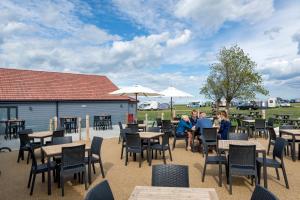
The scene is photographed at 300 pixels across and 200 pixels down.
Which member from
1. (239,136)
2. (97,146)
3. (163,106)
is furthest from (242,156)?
(163,106)

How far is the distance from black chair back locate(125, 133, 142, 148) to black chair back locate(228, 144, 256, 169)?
11.0ft

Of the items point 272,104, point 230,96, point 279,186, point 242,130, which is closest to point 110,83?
point 230,96

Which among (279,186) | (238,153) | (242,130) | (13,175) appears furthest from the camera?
(242,130)

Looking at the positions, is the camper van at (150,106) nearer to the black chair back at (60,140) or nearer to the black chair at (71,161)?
the black chair back at (60,140)

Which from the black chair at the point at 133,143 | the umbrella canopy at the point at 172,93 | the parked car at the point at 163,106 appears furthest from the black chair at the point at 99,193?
the parked car at the point at 163,106

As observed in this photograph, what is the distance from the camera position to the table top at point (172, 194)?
3367 mm

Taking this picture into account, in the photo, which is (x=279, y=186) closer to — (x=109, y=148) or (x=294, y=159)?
(x=294, y=159)

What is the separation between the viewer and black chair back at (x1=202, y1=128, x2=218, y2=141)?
9.52m

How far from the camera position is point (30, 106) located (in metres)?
20.2

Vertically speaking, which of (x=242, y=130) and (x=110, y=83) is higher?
(x=110, y=83)

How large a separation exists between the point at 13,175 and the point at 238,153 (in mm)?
6005

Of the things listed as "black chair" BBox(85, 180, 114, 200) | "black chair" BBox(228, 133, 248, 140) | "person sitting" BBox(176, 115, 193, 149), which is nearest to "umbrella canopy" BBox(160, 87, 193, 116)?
"person sitting" BBox(176, 115, 193, 149)

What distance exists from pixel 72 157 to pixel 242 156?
3.64m

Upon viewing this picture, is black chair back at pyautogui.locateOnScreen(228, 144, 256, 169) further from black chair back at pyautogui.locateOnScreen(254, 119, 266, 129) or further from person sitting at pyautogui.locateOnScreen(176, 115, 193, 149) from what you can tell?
black chair back at pyautogui.locateOnScreen(254, 119, 266, 129)
